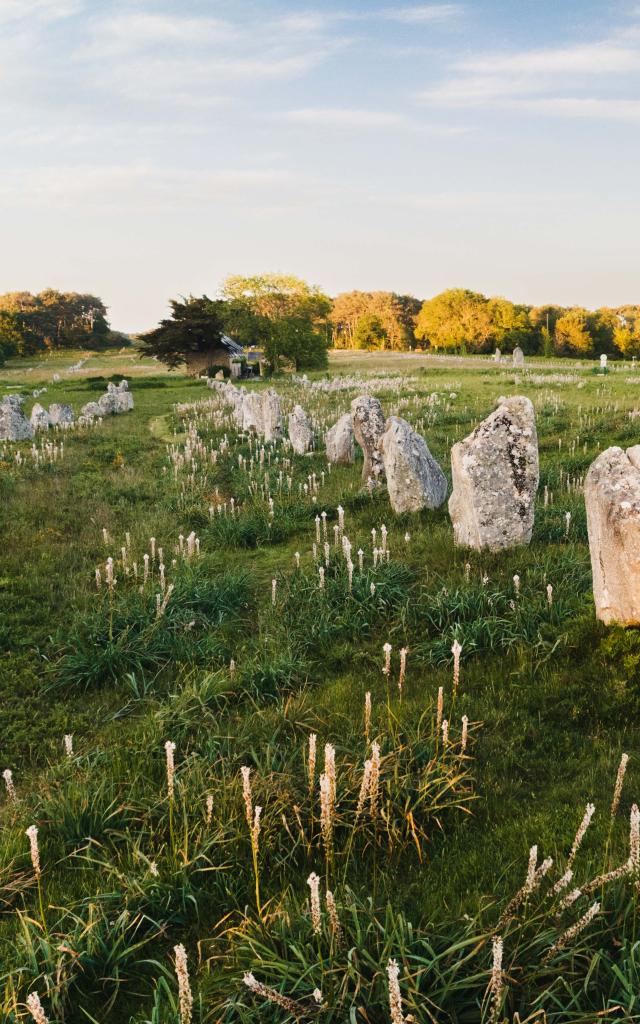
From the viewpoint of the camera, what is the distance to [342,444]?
17203 mm

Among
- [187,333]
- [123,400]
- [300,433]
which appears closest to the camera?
[300,433]

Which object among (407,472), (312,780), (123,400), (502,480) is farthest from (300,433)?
(123,400)

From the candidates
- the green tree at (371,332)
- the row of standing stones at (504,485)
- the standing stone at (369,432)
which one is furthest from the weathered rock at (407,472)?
the green tree at (371,332)

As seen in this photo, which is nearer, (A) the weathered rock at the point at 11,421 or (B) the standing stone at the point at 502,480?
(B) the standing stone at the point at 502,480

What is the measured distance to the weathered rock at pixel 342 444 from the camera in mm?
17109

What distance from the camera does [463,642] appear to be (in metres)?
6.85

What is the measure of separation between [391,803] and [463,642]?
2601mm

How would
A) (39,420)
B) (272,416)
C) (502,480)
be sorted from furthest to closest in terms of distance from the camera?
(39,420), (272,416), (502,480)

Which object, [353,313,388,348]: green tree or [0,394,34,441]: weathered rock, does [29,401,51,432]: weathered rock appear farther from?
[353,313,388,348]: green tree

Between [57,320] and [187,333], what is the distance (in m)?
A: 61.5

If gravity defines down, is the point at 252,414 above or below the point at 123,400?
below

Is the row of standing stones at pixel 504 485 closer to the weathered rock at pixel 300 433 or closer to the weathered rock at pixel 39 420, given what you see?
the weathered rock at pixel 300 433

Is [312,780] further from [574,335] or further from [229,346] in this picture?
[574,335]

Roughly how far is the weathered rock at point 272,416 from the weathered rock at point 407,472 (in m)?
9.52
